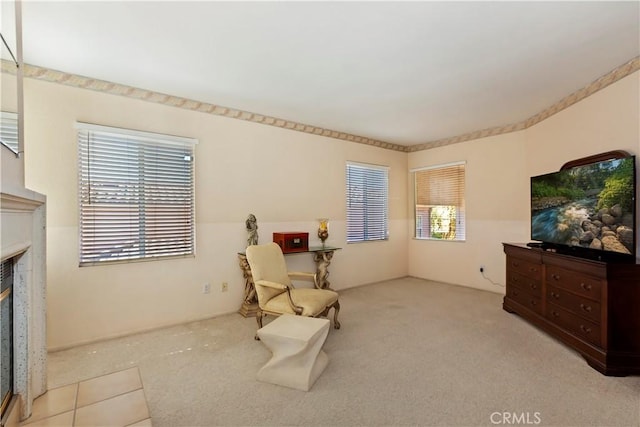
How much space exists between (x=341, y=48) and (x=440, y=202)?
380 cm

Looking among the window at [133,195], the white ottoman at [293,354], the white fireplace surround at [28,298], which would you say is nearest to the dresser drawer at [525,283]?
the white ottoman at [293,354]

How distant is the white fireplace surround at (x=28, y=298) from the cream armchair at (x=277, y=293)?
5.52 ft

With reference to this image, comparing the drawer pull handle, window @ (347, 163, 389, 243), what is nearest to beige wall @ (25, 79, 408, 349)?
window @ (347, 163, 389, 243)

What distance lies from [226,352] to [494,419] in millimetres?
2130

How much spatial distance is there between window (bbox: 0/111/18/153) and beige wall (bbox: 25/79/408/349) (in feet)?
5.15

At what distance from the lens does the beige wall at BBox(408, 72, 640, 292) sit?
9.22 feet

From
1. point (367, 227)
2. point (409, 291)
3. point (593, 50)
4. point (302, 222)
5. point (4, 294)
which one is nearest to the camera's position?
point (4, 294)

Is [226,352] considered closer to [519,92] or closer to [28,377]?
[28,377]

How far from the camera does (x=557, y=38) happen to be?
2289 mm

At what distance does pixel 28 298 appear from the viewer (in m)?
1.60

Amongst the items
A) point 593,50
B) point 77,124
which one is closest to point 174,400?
point 77,124

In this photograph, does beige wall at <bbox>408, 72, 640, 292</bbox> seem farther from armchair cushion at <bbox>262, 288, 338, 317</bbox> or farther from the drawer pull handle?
armchair cushion at <bbox>262, 288, 338, 317</bbox>

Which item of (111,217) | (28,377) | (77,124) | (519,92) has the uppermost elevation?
(519,92)

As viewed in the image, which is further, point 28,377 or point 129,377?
point 129,377
